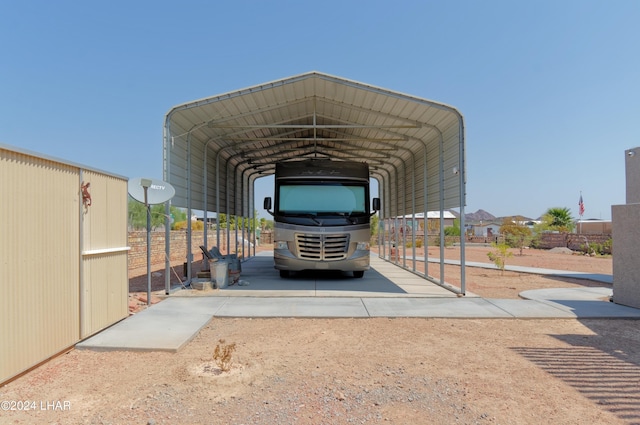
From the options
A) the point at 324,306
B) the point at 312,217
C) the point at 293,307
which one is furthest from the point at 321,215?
the point at 293,307

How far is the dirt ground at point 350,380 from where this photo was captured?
3223 millimetres

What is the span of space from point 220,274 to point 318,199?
116 inches

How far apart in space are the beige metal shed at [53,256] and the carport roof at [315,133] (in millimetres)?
3001

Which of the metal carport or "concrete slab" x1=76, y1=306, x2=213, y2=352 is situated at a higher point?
the metal carport

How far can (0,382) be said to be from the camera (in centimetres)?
363

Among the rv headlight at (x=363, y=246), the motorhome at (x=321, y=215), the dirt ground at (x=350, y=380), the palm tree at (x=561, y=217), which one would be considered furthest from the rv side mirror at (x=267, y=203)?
the palm tree at (x=561, y=217)

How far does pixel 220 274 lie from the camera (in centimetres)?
915

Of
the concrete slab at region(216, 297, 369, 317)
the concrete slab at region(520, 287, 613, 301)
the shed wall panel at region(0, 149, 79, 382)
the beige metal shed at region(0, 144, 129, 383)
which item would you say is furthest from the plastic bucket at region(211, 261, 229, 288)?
the concrete slab at region(520, 287, 613, 301)

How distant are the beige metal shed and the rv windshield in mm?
4556

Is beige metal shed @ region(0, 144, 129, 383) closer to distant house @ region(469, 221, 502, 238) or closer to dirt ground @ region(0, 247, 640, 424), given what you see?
dirt ground @ region(0, 247, 640, 424)

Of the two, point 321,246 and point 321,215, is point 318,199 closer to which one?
point 321,215

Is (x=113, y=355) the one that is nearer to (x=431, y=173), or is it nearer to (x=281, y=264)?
(x=281, y=264)

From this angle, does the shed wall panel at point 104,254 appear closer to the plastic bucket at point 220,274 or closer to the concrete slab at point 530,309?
the plastic bucket at point 220,274

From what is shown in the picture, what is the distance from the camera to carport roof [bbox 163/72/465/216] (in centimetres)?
858
